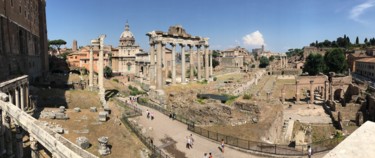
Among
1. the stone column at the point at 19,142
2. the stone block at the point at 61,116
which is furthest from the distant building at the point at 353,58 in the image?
the stone column at the point at 19,142

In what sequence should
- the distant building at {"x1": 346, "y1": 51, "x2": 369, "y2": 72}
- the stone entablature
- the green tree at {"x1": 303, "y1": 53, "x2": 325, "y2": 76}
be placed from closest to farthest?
the stone entablature, the green tree at {"x1": 303, "y1": 53, "x2": 325, "y2": 76}, the distant building at {"x1": 346, "y1": 51, "x2": 369, "y2": 72}

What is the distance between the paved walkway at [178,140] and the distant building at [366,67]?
55.1 m

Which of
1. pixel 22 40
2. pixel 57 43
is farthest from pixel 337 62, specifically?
pixel 57 43

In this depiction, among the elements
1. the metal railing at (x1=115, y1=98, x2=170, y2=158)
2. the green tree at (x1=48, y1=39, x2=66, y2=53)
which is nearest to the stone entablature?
the metal railing at (x1=115, y1=98, x2=170, y2=158)

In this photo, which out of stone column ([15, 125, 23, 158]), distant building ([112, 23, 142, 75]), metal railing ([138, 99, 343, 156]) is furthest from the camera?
distant building ([112, 23, 142, 75])

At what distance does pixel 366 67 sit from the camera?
67.7 meters

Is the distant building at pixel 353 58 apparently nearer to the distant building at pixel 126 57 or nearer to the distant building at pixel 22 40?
the distant building at pixel 126 57

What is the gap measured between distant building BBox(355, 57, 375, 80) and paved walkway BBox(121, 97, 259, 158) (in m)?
55.1

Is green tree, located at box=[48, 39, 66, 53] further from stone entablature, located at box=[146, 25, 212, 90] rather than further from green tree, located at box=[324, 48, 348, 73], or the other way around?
green tree, located at box=[324, 48, 348, 73]

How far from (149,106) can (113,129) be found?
12354 millimetres

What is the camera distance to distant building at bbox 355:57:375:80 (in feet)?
207

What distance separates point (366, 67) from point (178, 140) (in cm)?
6355

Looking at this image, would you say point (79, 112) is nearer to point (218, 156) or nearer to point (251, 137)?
point (218, 156)

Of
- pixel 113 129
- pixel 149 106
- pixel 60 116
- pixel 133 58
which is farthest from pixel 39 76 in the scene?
pixel 133 58
